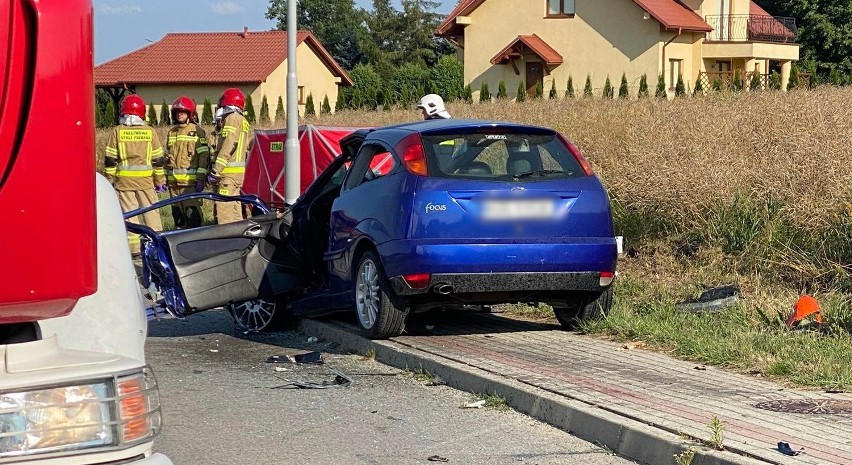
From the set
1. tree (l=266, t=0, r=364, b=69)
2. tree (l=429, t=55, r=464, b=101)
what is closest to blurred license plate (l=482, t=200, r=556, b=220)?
tree (l=429, t=55, r=464, b=101)

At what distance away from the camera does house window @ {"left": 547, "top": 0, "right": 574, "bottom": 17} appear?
57188 millimetres

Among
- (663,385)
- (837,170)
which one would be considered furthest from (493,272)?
(837,170)

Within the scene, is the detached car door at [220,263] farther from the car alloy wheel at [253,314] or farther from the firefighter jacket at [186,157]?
the firefighter jacket at [186,157]

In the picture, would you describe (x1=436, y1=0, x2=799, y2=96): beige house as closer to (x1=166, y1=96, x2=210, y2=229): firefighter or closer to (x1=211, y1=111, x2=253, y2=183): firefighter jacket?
(x1=166, y1=96, x2=210, y2=229): firefighter

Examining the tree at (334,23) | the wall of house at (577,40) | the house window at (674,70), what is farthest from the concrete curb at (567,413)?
the tree at (334,23)

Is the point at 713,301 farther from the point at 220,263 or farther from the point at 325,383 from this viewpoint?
the point at 220,263

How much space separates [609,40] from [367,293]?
48106mm

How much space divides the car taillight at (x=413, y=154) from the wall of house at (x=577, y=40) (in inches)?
1697

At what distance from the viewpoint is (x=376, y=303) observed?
9.04m

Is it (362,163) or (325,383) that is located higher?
(362,163)

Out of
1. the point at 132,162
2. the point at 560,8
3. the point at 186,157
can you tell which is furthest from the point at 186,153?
the point at 560,8

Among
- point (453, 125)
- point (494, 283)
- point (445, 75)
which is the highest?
point (445, 75)

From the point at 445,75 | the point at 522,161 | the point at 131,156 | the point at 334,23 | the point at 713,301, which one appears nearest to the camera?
the point at 522,161

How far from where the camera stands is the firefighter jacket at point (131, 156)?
15742 millimetres
